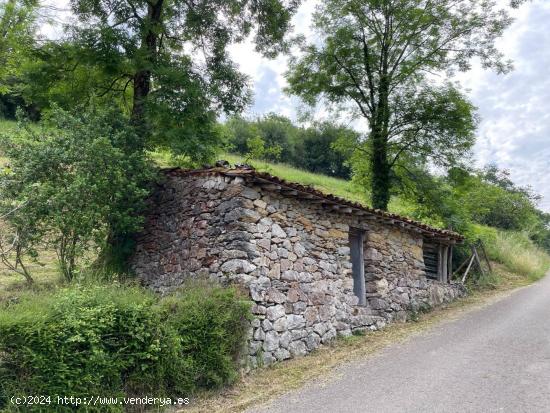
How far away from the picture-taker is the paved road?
5.09 m

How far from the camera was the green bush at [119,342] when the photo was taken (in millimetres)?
4371

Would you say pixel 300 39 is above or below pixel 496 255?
above

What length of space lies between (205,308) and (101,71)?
6.80 m

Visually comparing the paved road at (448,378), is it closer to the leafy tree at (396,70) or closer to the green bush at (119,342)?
the green bush at (119,342)

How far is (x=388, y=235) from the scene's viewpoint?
1085 centimetres

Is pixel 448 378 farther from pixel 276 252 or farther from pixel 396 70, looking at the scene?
pixel 396 70

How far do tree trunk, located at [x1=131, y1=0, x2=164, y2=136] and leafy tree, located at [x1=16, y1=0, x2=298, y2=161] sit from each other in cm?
2

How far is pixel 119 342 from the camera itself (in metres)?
5.01

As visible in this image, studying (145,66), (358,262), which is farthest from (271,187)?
(145,66)

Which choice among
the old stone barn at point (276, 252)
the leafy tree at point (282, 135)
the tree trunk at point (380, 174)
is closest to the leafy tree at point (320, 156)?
the leafy tree at point (282, 135)

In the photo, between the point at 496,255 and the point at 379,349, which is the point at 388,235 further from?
the point at 496,255

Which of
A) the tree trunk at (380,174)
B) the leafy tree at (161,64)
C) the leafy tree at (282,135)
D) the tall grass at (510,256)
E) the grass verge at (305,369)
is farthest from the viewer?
the leafy tree at (282,135)

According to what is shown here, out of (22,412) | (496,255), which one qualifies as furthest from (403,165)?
(22,412)

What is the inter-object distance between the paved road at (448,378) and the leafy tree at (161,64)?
586cm
